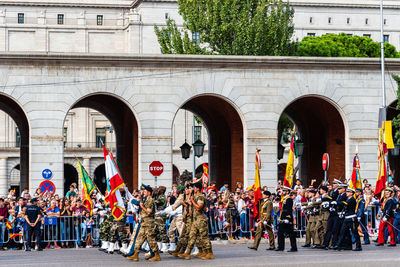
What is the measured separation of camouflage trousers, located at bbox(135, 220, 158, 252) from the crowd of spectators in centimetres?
463

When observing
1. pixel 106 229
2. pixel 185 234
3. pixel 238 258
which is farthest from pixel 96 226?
pixel 238 258

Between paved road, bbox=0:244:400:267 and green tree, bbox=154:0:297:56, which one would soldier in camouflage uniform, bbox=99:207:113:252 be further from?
green tree, bbox=154:0:297:56

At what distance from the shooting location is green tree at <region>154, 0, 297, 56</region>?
62719mm

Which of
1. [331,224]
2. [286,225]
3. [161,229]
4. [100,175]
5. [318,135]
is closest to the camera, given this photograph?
[161,229]

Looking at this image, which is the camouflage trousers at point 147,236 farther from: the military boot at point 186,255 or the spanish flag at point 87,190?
the spanish flag at point 87,190

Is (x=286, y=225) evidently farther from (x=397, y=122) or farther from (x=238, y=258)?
(x=397, y=122)

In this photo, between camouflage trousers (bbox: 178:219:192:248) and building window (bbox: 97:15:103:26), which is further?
building window (bbox: 97:15:103:26)

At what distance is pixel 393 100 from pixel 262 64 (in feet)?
20.1

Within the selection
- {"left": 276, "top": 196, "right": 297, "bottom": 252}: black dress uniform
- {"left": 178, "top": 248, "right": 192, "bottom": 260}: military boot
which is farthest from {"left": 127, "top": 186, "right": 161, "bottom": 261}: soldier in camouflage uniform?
A: {"left": 276, "top": 196, "right": 297, "bottom": 252}: black dress uniform

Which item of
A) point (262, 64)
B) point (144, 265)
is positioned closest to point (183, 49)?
point (262, 64)

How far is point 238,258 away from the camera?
2395 cm

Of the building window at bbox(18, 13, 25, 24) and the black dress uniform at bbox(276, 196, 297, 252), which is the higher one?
the building window at bbox(18, 13, 25, 24)

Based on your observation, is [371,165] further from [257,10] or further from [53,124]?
[257,10]

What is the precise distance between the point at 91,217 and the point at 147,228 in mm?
6627
